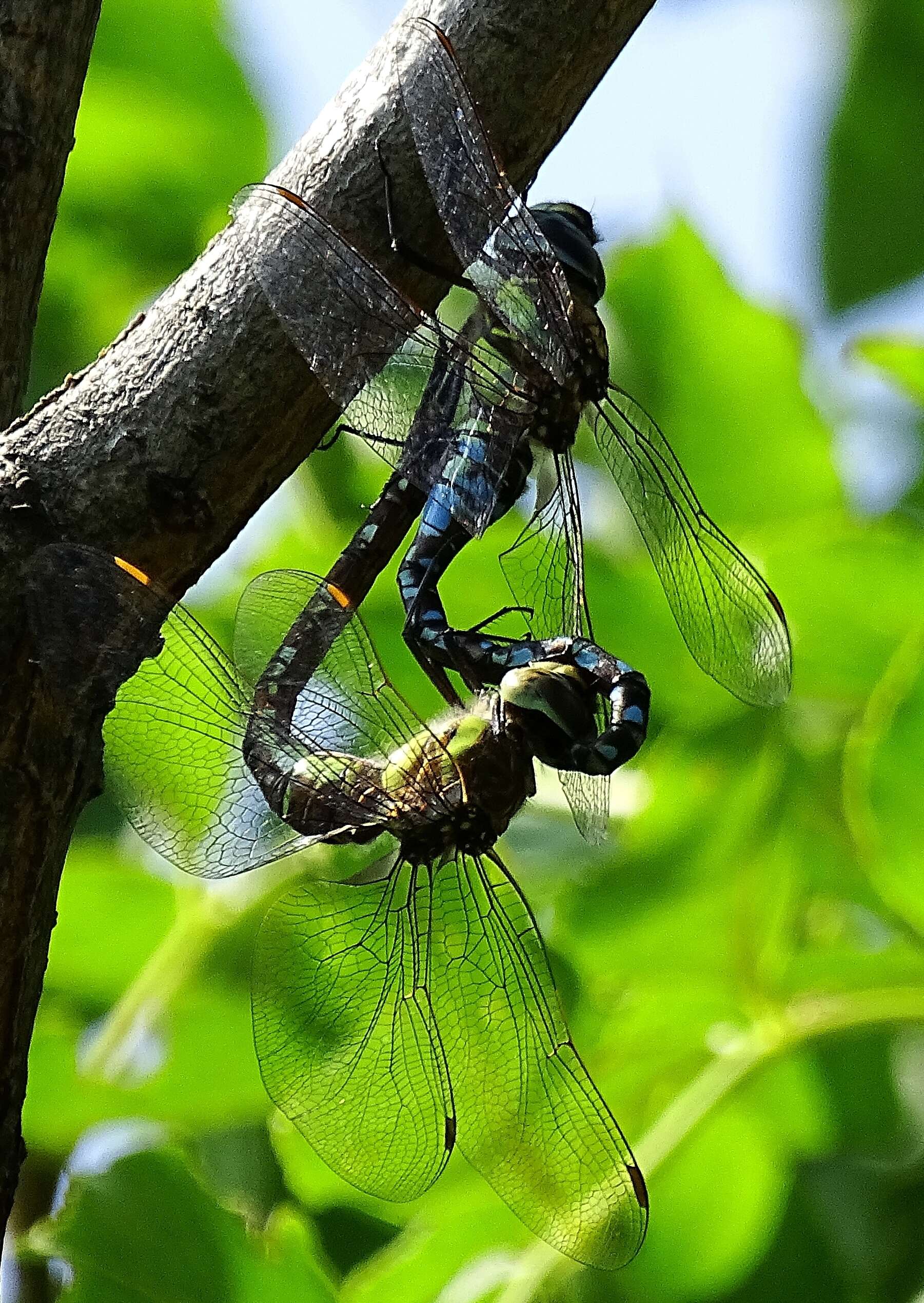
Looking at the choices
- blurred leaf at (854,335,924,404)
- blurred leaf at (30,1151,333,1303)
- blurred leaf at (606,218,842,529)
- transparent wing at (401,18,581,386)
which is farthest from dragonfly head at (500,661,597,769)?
blurred leaf at (606,218,842,529)

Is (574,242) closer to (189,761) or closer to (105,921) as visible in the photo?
(189,761)

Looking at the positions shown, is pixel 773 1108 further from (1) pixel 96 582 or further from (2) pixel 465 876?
(1) pixel 96 582

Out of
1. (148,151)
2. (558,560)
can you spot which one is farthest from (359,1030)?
(148,151)

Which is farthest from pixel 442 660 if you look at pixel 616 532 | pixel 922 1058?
pixel 922 1058

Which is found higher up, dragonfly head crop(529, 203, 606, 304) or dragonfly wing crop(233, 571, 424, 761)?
dragonfly head crop(529, 203, 606, 304)

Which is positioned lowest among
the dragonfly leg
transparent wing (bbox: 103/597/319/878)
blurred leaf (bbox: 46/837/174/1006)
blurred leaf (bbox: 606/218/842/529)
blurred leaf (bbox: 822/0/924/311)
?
blurred leaf (bbox: 46/837/174/1006)

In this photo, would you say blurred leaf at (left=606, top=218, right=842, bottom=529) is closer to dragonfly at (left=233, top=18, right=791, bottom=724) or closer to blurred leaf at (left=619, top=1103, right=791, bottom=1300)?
dragonfly at (left=233, top=18, right=791, bottom=724)

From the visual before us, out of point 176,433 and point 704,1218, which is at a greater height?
point 176,433
